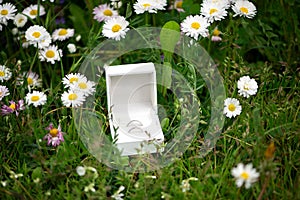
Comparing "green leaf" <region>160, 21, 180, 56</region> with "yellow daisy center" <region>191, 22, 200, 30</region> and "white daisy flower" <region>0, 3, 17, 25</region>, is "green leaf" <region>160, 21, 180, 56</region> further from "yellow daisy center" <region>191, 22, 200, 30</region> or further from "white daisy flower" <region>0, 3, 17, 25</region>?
"white daisy flower" <region>0, 3, 17, 25</region>

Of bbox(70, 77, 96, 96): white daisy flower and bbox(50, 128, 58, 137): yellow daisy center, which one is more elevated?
bbox(70, 77, 96, 96): white daisy flower

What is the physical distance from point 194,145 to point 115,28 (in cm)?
45

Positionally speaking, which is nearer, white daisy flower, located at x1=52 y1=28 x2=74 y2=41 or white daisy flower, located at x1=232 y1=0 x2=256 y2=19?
white daisy flower, located at x1=232 y1=0 x2=256 y2=19

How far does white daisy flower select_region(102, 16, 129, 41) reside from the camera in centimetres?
173

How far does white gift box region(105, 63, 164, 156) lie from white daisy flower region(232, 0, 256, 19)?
331mm

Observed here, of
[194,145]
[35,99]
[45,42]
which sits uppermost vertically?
[45,42]

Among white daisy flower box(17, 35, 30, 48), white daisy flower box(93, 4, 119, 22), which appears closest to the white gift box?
white daisy flower box(93, 4, 119, 22)

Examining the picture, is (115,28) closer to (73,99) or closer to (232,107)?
(73,99)

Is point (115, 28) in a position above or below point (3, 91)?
above

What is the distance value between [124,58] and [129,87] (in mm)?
394

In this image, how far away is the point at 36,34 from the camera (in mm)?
1823

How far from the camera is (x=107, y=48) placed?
6.56ft

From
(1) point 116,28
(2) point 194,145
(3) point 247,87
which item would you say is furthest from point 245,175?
(1) point 116,28

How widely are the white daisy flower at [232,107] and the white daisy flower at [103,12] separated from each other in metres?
0.56
